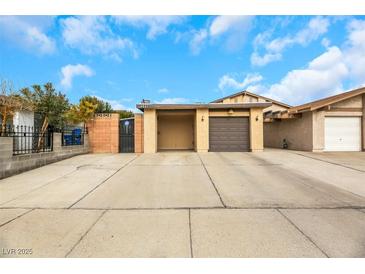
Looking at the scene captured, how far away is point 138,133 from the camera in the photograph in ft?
41.0

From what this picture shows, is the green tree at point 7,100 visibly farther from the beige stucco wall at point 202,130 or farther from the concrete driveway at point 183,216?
the beige stucco wall at point 202,130

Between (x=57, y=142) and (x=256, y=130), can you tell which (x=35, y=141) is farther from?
(x=256, y=130)

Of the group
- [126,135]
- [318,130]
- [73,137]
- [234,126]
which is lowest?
[73,137]

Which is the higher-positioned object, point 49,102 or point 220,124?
point 49,102

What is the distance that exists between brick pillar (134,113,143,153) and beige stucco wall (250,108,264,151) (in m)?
7.04

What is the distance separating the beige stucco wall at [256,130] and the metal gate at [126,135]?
302 inches

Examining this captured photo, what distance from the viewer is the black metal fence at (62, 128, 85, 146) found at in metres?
10.5

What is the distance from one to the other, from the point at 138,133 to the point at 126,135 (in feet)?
2.66

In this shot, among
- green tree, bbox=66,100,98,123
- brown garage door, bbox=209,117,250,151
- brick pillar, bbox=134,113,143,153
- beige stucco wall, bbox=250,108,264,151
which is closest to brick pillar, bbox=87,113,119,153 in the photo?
green tree, bbox=66,100,98,123

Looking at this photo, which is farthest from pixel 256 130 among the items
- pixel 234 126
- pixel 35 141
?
pixel 35 141

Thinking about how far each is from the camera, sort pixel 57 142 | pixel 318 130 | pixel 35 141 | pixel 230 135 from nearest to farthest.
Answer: pixel 35 141 < pixel 57 142 < pixel 230 135 < pixel 318 130
